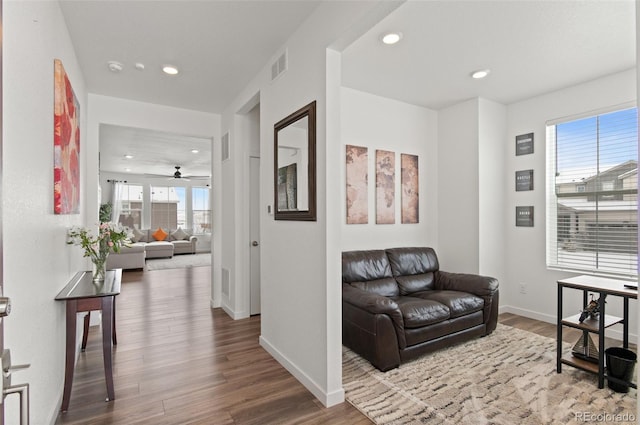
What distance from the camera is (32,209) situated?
168 centimetres

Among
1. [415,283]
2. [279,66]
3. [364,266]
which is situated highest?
[279,66]

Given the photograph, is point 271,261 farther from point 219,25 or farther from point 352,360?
point 219,25

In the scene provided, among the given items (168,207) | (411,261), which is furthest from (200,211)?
(411,261)

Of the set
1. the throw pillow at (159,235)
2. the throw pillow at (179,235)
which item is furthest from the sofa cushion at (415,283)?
the throw pillow at (159,235)

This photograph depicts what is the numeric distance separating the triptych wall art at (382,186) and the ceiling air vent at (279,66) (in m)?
1.27

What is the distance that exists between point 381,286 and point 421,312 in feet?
2.17

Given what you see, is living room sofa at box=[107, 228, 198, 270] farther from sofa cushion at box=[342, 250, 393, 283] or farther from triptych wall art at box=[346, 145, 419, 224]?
sofa cushion at box=[342, 250, 393, 283]

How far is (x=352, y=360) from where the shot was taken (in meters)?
2.99

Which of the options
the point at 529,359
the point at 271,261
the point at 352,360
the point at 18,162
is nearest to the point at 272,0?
the point at 18,162

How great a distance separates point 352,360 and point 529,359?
1615 millimetres

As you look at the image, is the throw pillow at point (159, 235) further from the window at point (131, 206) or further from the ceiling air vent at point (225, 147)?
the ceiling air vent at point (225, 147)

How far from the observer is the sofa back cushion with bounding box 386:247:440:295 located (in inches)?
149

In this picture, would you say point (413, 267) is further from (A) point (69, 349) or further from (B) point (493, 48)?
(A) point (69, 349)

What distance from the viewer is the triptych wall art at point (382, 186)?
13.0 feet
